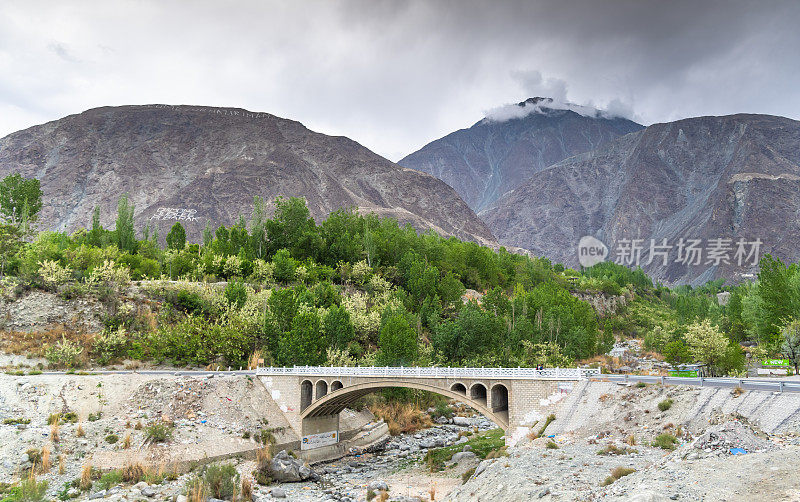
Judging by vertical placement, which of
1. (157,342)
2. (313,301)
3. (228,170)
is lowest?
(157,342)

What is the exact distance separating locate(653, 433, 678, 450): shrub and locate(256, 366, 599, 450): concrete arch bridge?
29.2ft

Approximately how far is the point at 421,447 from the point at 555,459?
25.7 m

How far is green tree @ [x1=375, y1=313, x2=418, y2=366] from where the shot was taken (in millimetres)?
57906

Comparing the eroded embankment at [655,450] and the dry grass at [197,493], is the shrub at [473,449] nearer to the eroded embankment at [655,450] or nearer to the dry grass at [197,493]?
the eroded embankment at [655,450]

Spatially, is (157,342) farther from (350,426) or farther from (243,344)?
(350,426)

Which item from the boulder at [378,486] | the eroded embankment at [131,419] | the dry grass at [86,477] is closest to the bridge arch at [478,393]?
the boulder at [378,486]

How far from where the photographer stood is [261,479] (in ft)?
121

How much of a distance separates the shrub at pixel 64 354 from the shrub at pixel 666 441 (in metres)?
51.5

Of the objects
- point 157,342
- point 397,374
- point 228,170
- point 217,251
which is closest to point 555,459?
point 397,374

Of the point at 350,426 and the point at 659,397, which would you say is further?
the point at 350,426

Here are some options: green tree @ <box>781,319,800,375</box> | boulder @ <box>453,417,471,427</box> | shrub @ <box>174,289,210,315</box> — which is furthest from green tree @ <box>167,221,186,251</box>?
green tree @ <box>781,319,800,375</box>

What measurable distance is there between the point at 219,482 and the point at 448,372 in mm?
18031

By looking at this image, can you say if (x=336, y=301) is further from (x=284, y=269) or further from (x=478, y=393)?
(x=478, y=393)

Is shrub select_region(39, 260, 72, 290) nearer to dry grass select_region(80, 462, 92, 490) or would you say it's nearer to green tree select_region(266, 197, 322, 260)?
dry grass select_region(80, 462, 92, 490)
